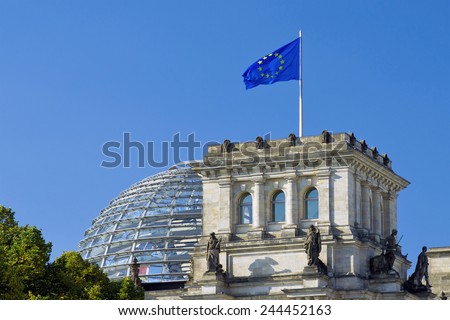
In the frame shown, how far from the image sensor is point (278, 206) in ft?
321

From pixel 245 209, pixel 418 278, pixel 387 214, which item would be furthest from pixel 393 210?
pixel 245 209

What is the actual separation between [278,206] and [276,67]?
10.6m

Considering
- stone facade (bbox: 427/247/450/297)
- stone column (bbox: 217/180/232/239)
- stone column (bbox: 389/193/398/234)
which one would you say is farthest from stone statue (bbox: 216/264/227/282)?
stone facade (bbox: 427/247/450/297)

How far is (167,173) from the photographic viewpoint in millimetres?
159250

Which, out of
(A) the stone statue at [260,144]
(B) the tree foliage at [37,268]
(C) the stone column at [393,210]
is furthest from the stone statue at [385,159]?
(B) the tree foliage at [37,268]

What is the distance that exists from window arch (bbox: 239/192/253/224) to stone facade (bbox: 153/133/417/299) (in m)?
0.07

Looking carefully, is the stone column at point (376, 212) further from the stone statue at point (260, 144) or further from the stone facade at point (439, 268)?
the stone facade at point (439, 268)

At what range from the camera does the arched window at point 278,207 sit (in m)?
97.6

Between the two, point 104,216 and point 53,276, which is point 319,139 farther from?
point 104,216

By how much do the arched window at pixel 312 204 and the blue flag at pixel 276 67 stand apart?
9.10 metres

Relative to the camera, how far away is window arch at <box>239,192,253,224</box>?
98.8 meters

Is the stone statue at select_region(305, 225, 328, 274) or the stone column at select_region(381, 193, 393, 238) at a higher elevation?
the stone column at select_region(381, 193, 393, 238)

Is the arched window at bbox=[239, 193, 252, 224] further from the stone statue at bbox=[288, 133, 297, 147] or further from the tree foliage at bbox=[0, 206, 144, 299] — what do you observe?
the tree foliage at bbox=[0, 206, 144, 299]

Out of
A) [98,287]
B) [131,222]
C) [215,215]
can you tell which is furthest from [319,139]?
[131,222]
